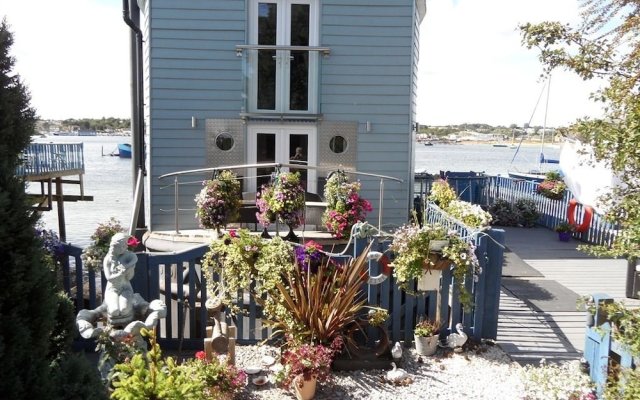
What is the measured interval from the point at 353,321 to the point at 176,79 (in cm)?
666

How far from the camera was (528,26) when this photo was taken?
4133mm

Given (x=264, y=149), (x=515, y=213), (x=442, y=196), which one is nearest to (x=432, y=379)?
(x=442, y=196)

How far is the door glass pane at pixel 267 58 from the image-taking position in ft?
32.8

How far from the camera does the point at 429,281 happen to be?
17.2 feet

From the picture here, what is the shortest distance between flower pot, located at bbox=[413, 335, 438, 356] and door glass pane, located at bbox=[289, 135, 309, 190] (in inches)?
212

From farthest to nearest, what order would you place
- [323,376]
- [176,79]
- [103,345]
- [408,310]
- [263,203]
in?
[176,79]
[263,203]
[408,310]
[323,376]
[103,345]

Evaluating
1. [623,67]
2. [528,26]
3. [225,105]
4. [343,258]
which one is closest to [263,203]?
[343,258]

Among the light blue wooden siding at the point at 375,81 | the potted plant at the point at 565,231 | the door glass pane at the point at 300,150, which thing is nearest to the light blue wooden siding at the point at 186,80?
the door glass pane at the point at 300,150

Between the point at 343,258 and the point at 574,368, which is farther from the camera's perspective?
the point at 343,258

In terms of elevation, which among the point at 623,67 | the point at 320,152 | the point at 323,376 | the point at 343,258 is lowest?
the point at 323,376

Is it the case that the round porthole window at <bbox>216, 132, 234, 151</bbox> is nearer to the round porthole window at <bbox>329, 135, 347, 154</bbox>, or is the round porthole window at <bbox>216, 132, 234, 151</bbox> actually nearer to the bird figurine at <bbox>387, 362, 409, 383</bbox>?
the round porthole window at <bbox>329, 135, 347, 154</bbox>

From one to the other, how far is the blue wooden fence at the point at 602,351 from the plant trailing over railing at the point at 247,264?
252cm

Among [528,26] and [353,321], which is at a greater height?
[528,26]

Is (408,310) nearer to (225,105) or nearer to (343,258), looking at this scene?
(343,258)
